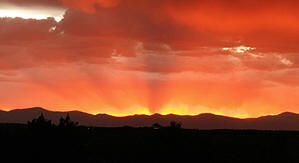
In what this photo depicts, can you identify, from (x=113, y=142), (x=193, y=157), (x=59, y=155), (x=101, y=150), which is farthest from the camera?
(x=113, y=142)

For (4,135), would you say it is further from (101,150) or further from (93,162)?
(101,150)

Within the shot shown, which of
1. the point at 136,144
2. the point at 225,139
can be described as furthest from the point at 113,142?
the point at 225,139

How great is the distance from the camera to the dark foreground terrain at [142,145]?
166ft

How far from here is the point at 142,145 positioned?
68.5 metres

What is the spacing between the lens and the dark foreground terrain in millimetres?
50625

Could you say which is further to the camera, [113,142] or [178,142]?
[113,142]

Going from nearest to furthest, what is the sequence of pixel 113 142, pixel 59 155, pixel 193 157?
pixel 59 155 < pixel 193 157 < pixel 113 142

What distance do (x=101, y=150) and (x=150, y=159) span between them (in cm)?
1128

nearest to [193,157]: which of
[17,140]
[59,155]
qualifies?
[59,155]

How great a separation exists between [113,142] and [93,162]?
16161 millimetres

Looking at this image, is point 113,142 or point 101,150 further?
point 113,142

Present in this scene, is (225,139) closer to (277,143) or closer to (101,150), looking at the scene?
(277,143)

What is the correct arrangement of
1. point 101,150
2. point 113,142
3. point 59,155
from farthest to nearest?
point 113,142
point 101,150
point 59,155

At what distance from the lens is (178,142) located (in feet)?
187
